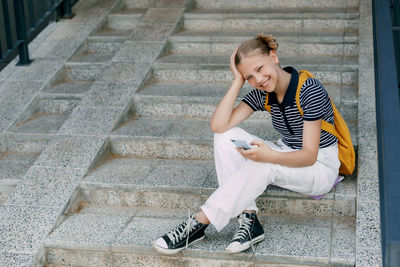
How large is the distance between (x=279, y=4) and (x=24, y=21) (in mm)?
2788

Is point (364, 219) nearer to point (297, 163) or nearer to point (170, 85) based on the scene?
point (297, 163)

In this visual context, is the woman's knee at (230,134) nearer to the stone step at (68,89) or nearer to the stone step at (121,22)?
the stone step at (68,89)

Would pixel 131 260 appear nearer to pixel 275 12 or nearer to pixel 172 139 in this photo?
pixel 172 139

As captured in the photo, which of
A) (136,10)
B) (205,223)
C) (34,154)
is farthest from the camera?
(136,10)

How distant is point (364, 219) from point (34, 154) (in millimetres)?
2805

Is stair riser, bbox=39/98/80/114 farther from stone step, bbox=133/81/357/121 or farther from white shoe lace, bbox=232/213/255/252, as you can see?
white shoe lace, bbox=232/213/255/252

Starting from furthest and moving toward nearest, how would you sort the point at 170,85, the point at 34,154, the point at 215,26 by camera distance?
the point at 215,26, the point at 170,85, the point at 34,154

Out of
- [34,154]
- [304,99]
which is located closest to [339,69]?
[304,99]

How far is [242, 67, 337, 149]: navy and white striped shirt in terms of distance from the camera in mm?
3381

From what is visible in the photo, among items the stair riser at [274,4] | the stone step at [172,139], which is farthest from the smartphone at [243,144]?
the stair riser at [274,4]

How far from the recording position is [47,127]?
16.5 feet

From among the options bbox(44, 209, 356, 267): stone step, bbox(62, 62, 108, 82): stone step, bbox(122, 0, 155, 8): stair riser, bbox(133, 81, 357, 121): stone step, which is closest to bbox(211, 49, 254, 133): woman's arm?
bbox(44, 209, 356, 267): stone step

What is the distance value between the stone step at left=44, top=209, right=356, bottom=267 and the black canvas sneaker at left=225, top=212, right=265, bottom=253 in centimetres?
7

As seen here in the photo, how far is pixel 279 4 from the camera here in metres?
6.61
